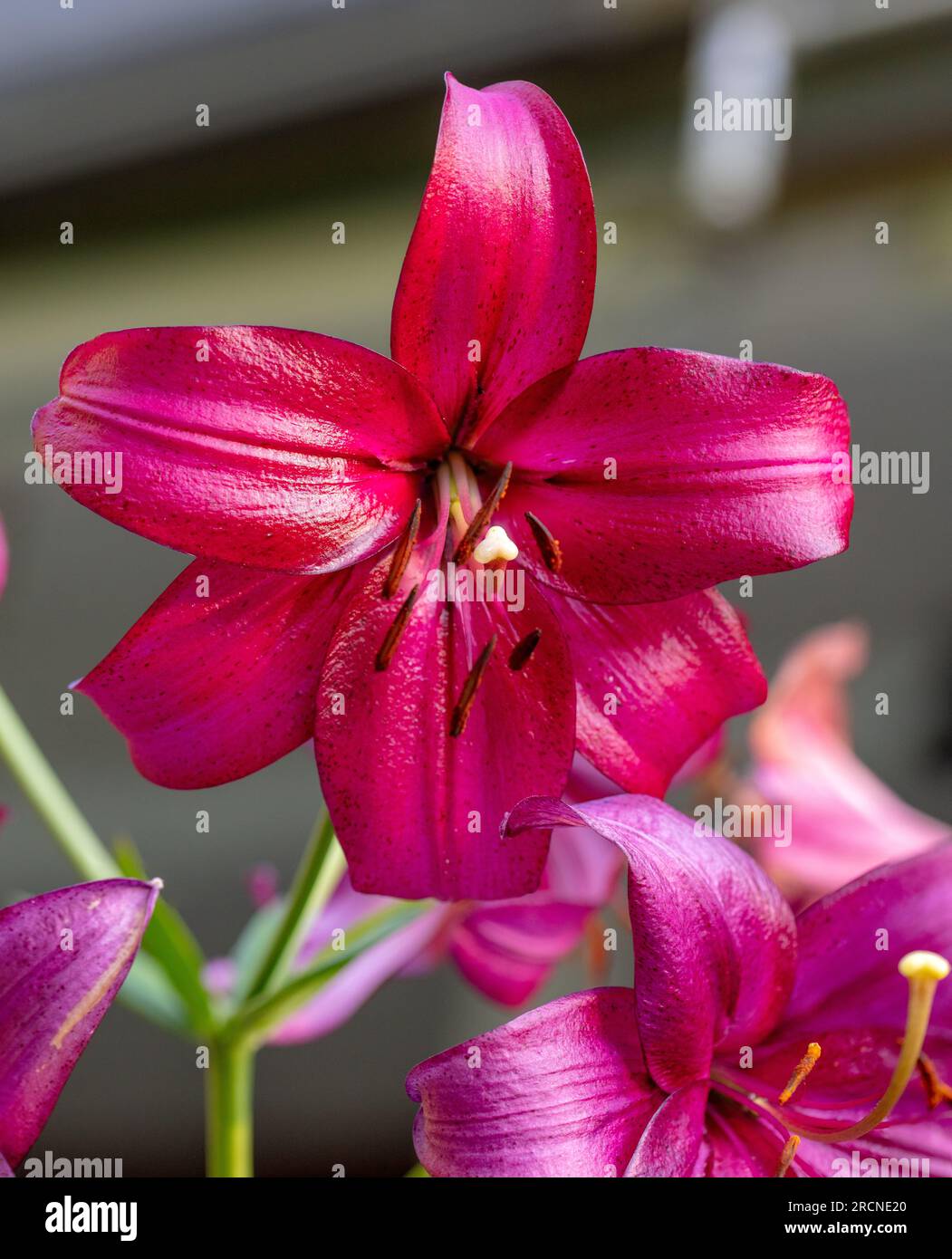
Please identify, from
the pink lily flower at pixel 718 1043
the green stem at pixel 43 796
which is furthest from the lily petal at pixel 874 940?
the green stem at pixel 43 796

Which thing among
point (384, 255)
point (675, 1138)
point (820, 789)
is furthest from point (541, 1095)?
point (384, 255)

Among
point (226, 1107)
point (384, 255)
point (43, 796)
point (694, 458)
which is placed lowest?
point (226, 1107)

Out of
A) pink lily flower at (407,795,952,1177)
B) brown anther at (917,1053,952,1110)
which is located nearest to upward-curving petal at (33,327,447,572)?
pink lily flower at (407,795,952,1177)

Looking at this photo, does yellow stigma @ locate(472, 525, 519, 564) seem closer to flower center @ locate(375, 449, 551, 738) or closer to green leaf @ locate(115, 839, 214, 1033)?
flower center @ locate(375, 449, 551, 738)

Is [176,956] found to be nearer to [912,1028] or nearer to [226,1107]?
[226,1107]

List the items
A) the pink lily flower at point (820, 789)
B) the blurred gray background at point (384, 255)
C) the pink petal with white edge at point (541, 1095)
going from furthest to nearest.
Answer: the blurred gray background at point (384, 255), the pink lily flower at point (820, 789), the pink petal with white edge at point (541, 1095)

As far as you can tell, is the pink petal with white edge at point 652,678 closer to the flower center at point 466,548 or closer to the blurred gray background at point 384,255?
the flower center at point 466,548
